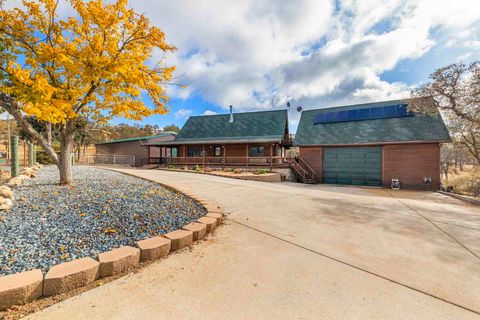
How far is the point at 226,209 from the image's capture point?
5.22 meters

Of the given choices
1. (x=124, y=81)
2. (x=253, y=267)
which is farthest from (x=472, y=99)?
(x=124, y=81)

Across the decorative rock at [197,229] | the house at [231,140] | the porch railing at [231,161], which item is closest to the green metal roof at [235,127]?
the house at [231,140]

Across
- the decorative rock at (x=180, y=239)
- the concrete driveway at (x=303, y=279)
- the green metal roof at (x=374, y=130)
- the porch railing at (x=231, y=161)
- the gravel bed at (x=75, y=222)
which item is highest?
the green metal roof at (x=374, y=130)

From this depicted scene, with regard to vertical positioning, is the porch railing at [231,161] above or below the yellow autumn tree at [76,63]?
below

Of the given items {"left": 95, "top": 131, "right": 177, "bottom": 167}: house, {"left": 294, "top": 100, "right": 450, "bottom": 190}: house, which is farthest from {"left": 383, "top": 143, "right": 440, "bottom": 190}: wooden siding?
{"left": 95, "top": 131, "right": 177, "bottom": 167}: house

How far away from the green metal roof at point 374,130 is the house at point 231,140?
2573 millimetres

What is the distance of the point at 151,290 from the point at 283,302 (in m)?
1.28

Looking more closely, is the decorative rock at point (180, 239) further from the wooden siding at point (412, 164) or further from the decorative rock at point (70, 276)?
the wooden siding at point (412, 164)

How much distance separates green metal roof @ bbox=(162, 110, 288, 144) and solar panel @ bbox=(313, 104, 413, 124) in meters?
3.74

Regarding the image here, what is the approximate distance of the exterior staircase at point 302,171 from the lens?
1510 cm

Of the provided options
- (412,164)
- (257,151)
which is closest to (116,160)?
(257,151)

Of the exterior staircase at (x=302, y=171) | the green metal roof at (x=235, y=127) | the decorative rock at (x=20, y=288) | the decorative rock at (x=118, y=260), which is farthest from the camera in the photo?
the green metal roof at (x=235, y=127)

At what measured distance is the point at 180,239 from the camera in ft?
9.68

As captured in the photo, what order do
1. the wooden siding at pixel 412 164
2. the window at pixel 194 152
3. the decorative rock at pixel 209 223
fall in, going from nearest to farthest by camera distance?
the decorative rock at pixel 209 223, the wooden siding at pixel 412 164, the window at pixel 194 152
